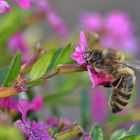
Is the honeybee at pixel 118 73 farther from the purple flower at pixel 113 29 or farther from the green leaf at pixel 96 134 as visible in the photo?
the purple flower at pixel 113 29

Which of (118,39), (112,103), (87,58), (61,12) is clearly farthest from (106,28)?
(61,12)

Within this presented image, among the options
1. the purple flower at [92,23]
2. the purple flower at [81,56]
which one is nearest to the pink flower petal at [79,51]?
the purple flower at [81,56]

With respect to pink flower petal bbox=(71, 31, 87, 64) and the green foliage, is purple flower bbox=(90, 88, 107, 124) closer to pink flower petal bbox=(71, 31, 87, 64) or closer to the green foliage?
pink flower petal bbox=(71, 31, 87, 64)

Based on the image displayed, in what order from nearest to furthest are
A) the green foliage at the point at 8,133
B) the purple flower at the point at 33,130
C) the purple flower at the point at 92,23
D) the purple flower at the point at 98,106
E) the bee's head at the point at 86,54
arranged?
the green foliage at the point at 8,133
the purple flower at the point at 33,130
the bee's head at the point at 86,54
the purple flower at the point at 98,106
the purple flower at the point at 92,23

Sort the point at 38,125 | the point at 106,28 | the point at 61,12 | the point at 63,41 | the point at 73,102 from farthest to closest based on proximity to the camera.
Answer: the point at 61,12 → the point at 106,28 → the point at 63,41 → the point at 73,102 → the point at 38,125

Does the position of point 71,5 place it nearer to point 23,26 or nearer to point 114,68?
point 23,26

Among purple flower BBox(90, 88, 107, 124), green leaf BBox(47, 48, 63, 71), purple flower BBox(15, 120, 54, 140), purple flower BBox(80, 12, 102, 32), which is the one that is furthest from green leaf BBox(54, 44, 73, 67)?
purple flower BBox(80, 12, 102, 32)
